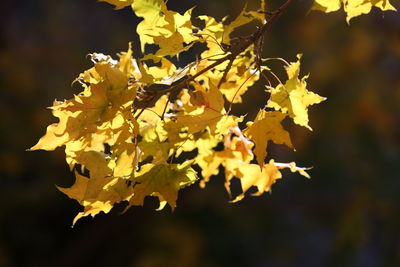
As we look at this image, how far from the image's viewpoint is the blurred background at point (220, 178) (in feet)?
10.6

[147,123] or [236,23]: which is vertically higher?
[236,23]

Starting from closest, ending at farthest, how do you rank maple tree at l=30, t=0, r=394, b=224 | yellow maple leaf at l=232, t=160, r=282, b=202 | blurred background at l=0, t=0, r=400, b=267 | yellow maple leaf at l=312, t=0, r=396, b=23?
maple tree at l=30, t=0, r=394, b=224 → yellow maple leaf at l=312, t=0, r=396, b=23 → yellow maple leaf at l=232, t=160, r=282, b=202 → blurred background at l=0, t=0, r=400, b=267

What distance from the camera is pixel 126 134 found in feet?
2.58

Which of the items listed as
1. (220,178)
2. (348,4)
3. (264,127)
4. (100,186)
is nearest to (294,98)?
(264,127)

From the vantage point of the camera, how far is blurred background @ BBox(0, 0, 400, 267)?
127 inches

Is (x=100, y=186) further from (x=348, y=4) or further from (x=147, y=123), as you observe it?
(x=348, y=4)

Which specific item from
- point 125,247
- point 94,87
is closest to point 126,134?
point 94,87

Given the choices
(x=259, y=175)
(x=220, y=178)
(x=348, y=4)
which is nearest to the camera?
(x=348, y=4)

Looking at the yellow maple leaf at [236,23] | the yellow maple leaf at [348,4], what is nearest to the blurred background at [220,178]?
the yellow maple leaf at [348,4]

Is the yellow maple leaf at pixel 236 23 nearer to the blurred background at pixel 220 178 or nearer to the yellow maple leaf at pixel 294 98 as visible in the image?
the yellow maple leaf at pixel 294 98

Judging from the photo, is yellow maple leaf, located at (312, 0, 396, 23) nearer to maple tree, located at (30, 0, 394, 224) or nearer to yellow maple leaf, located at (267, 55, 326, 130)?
maple tree, located at (30, 0, 394, 224)

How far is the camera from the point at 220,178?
3207 millimetres

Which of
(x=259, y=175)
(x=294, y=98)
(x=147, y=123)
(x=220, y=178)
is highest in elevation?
(x=294, y=98)

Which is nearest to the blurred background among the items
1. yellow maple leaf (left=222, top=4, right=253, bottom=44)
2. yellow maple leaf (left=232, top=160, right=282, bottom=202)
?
yellow maple leaf (left=232, top=160, right=282, bottom=202)
